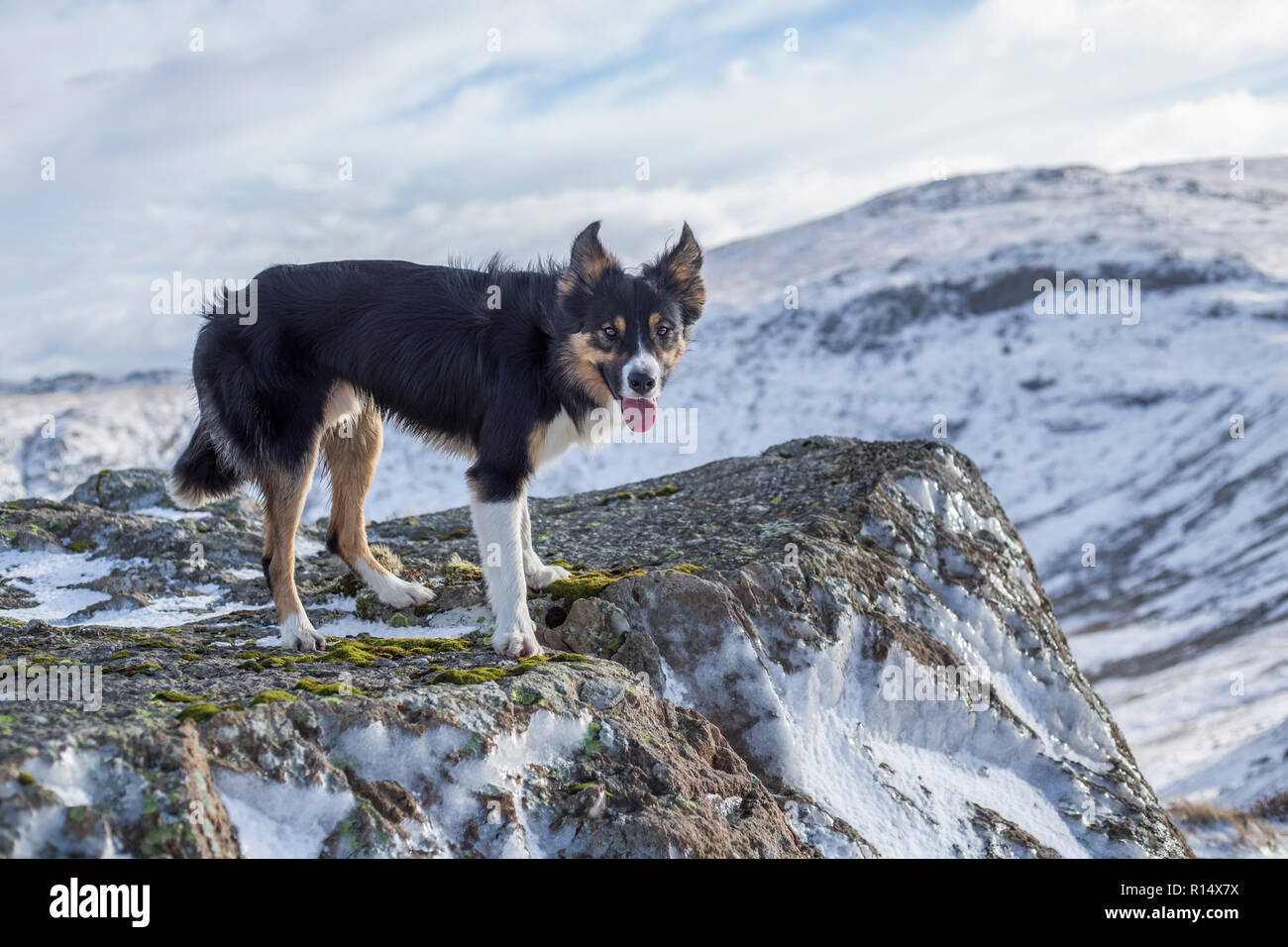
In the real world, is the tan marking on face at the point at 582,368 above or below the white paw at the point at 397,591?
above

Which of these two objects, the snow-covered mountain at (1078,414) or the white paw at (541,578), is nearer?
the white paw at (541,578)

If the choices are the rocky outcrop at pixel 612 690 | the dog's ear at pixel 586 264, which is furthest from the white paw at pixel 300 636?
the dog's ear at pixel 586 264

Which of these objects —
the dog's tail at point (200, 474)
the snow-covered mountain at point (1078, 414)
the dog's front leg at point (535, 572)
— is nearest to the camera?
the dog's front leg at point (535, 572)

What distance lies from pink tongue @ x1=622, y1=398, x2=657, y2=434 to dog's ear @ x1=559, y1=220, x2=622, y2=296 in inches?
30.2

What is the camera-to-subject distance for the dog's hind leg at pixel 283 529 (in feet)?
22.1

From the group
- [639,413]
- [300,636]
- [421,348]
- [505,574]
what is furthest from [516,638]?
[421,348]

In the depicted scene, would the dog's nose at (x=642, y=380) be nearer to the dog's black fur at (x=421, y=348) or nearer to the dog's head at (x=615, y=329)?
the dog's head at (x=615, y=329)

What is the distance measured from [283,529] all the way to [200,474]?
1.17m

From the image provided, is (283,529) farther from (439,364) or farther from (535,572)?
(535,572)

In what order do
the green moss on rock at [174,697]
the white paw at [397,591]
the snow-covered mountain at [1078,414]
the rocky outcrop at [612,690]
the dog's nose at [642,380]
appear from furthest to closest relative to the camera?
the snow-covered mountain at [1078,414], the white paw at [397,591], the dog's nose at [642,380], the green moss on rock at [174,697], the rocky outcrop at [612,690]

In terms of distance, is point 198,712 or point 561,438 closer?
point 198,712

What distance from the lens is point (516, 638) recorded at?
6.07 meters
